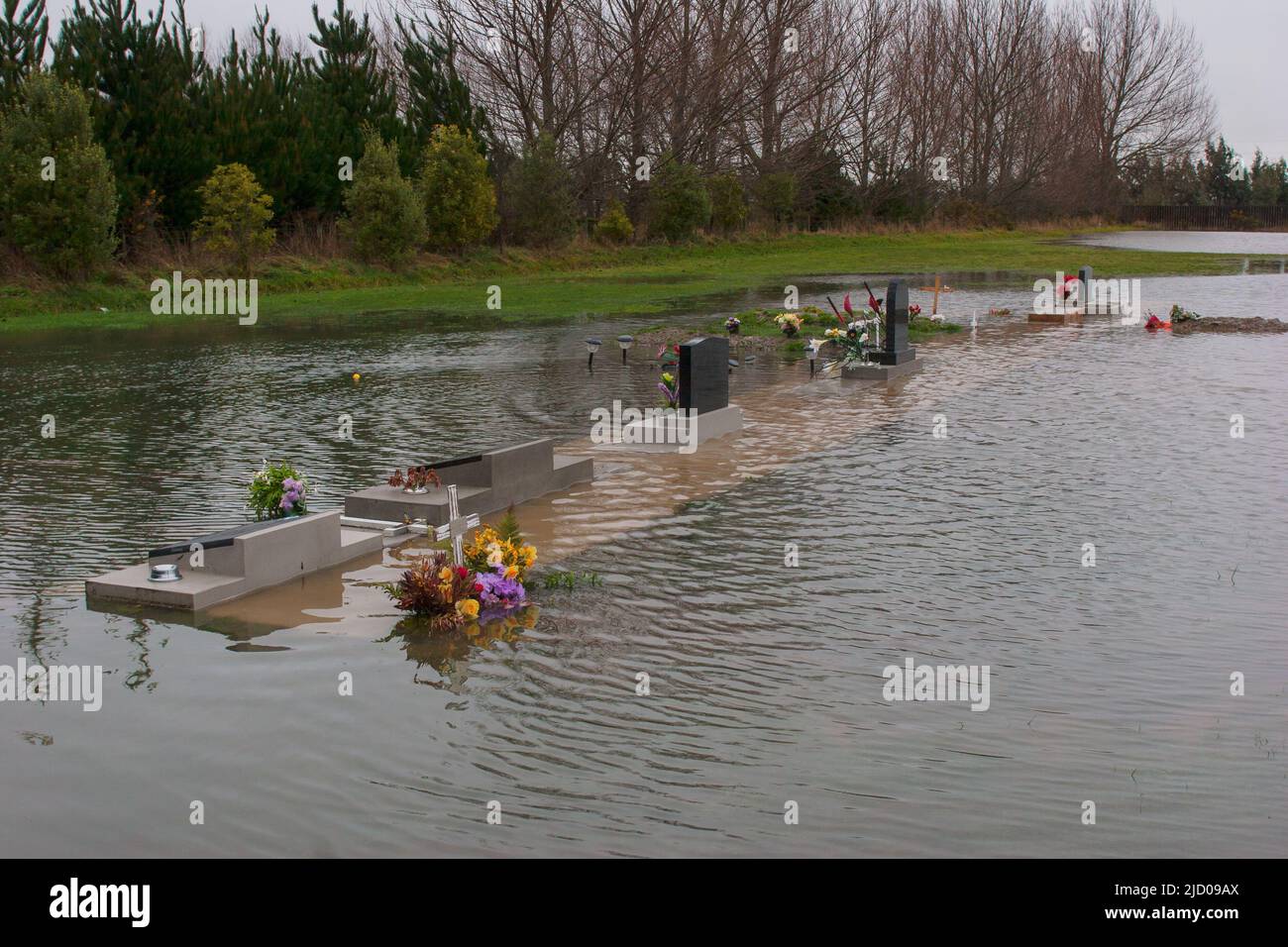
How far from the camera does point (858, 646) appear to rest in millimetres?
8352

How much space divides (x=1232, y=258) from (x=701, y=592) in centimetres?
5275

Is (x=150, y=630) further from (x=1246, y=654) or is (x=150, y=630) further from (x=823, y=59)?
(x=823, y=59)

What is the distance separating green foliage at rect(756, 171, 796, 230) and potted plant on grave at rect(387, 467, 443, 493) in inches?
2187

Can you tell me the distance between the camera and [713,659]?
8164 millimetres

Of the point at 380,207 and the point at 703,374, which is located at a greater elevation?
the point at 380,207

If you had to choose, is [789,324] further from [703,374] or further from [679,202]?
[679,202]

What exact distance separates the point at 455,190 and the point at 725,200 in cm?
1888

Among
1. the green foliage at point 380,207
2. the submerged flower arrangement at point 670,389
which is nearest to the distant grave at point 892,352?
the submerged flower arrangement at point 670,389

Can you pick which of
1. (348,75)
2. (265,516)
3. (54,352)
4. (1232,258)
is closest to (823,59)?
(1232,258)

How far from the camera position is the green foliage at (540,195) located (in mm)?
47719

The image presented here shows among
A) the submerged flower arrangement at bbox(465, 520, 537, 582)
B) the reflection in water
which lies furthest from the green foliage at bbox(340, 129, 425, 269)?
the reflection in water

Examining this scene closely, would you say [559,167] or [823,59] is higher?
[823,59]

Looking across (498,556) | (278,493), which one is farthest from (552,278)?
(498,556)

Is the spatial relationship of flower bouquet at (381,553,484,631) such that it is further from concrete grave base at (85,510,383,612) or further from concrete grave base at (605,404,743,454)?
concrete grave base at (605,404,743,454)
